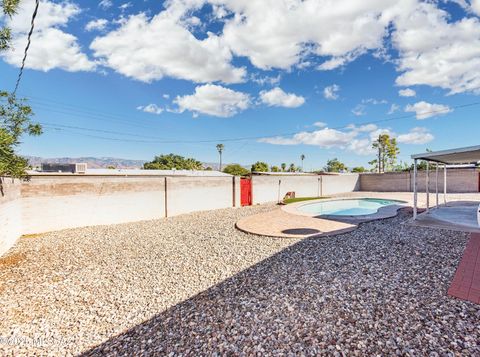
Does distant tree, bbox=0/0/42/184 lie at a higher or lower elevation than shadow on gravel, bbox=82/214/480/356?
higher

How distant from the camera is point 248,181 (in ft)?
58.8

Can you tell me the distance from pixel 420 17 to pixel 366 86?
32.2 feet

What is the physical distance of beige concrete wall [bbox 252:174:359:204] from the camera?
61.5 feet

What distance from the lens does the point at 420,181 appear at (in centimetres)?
2300

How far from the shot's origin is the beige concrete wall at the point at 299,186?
61.5 feet

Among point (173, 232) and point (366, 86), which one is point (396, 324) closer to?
point (173, 232)

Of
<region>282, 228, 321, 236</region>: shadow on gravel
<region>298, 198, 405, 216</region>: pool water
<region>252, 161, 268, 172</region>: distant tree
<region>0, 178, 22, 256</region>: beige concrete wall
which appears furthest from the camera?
<region>252, 161, 268, 172</region>: distant tree

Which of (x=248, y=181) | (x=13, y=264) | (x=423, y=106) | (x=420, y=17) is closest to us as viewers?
(x=13, y=264)

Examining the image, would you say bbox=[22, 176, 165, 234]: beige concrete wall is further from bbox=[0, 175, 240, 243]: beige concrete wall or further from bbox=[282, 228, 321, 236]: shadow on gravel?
bbox=[282, 228, 321, 236]: shadow on gravel

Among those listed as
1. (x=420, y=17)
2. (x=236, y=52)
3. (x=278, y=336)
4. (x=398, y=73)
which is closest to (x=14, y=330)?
(x=278, y=336)

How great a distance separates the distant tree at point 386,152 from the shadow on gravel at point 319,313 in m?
39.4

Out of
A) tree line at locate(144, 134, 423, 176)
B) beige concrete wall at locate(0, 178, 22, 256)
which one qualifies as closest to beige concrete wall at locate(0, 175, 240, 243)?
beige concrete wall at locate(0, 178, 22, 256)

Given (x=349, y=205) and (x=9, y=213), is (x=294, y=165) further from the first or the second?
(x=9, y=213)

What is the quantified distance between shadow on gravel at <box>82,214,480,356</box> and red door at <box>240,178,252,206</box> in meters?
11.5
